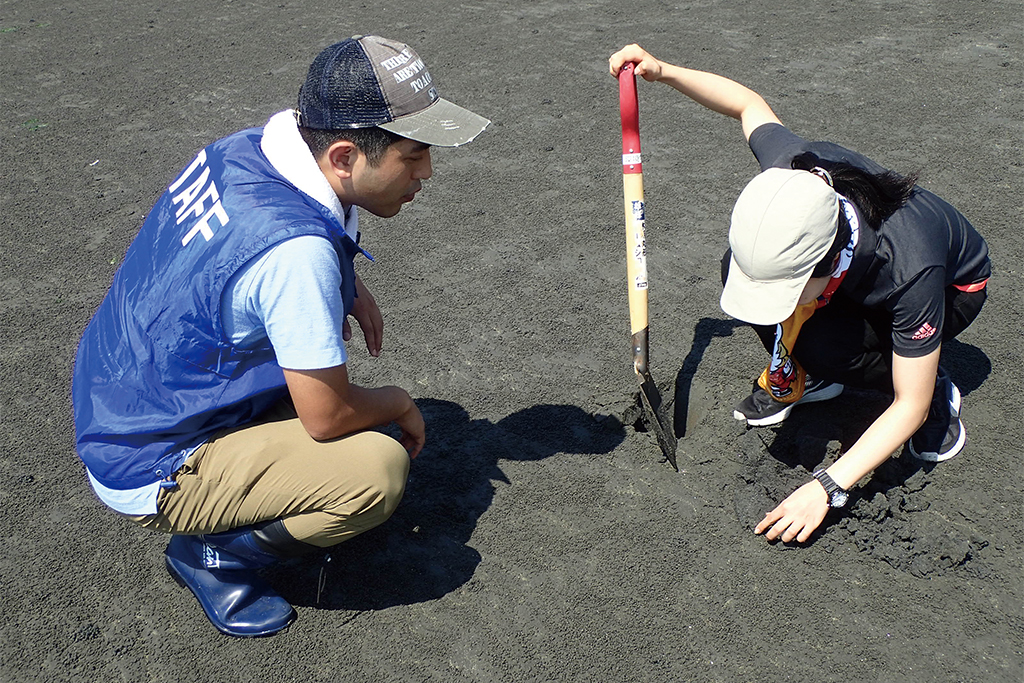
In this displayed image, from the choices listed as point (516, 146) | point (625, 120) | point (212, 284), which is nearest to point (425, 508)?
point (212, 284)

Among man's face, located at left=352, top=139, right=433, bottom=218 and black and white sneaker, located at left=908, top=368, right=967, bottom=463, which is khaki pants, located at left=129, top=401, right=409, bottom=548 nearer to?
man's face, located at left=352, top=139, right=433, bottom=218

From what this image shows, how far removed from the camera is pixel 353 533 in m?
2.28

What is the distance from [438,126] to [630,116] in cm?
102

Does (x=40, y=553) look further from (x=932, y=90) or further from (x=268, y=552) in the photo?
(x=932, y=90)

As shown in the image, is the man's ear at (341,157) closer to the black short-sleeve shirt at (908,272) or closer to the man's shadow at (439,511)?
the man's shadow at (439,511)

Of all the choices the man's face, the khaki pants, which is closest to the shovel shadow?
the khaki pants

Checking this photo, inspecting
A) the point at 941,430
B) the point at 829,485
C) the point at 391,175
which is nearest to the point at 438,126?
the point at 391,175

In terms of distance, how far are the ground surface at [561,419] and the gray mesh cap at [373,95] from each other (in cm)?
127

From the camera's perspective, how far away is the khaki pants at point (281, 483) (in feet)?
7.06

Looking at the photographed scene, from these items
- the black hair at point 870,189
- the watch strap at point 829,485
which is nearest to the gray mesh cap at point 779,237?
the black hair at point 870,189

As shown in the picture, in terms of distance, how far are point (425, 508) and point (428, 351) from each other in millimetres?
809

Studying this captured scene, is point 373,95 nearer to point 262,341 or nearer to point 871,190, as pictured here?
point 262,341

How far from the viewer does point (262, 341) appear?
2053mm

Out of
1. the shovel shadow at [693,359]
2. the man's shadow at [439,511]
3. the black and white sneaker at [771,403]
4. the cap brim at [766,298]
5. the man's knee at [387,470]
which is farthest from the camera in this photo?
the shovel shadow at [693,359]
